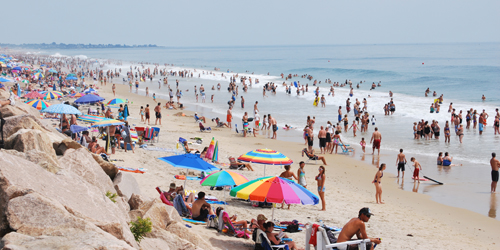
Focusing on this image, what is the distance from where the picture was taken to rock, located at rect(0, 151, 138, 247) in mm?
4348

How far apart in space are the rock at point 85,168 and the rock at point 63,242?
8.53ft

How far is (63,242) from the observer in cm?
376

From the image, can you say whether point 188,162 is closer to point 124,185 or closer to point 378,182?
point 124,185

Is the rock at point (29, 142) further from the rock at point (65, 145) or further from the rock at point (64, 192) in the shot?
the rock at point (64, 192)

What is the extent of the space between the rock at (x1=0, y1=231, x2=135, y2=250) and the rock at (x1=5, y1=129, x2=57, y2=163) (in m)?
3.00

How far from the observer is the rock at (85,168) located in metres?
6.54

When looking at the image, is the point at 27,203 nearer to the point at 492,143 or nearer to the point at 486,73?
the point at 492,143

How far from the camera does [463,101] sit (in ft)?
121

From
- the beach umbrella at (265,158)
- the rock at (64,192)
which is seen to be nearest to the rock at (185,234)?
the rock at (64,192)

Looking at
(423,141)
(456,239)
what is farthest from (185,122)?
(456,239)

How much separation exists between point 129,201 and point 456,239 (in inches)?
262

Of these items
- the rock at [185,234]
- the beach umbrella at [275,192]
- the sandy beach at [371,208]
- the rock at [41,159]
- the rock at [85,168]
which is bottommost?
the sandy beach at [371,208]

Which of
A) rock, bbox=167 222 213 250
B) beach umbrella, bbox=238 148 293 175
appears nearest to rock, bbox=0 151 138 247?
rock, bbox=167 222 213 250

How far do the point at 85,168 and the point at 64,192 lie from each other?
1698 millimetres
